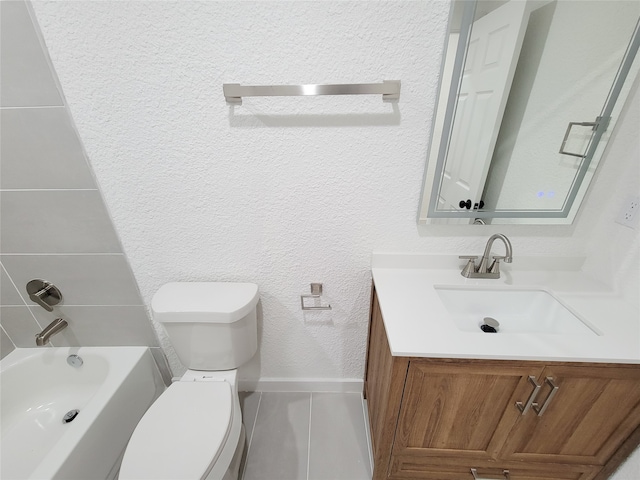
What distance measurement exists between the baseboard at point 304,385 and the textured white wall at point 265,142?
1.34 ft

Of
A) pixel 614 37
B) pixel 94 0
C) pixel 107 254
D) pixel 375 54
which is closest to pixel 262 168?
pixel 375 54

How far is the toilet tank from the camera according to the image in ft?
3.29

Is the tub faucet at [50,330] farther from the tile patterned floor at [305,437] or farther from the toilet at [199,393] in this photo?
the tile patterned floor at [305,437]

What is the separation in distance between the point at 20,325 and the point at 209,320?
102cm

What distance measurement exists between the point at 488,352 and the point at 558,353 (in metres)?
0.19

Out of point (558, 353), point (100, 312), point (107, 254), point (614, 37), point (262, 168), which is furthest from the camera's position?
point (100, 312)

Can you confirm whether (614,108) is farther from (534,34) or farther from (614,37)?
(534,34)

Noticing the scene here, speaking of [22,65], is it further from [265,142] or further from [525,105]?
[525,105]

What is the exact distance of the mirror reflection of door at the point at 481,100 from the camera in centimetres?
81

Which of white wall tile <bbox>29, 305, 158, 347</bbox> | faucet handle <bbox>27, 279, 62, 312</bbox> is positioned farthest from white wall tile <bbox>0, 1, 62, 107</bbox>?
white wall tile <bbox>29, 305, 158, 347</bbox>

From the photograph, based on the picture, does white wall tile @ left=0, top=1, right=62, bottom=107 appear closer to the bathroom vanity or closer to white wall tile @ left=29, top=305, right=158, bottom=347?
white wall tile @ left=29, top=305, right=158, bottom=347

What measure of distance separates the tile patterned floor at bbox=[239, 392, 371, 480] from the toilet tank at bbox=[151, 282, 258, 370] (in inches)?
16.8

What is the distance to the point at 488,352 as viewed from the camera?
0.73 m

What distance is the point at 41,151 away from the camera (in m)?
0.92
